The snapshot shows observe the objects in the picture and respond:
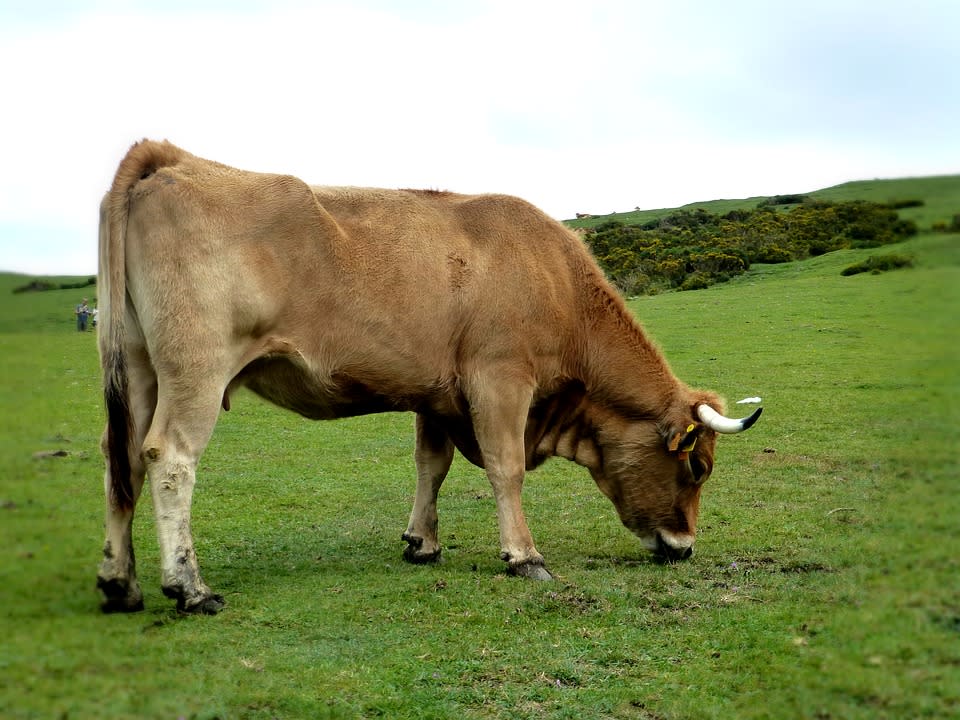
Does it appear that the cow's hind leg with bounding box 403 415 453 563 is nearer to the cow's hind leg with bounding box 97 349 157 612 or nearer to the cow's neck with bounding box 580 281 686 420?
the cow's neck with bounding box 580 281 686 420

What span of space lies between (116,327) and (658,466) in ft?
17.2

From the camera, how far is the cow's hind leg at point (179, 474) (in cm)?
670

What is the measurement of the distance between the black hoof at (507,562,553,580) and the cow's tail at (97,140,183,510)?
3.23 m

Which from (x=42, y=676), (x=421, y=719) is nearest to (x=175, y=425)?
(x=421, y=719)

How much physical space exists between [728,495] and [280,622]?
654 centimetres

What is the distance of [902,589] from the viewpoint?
278 cm

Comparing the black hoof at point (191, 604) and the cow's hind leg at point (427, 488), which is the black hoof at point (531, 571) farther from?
the black hoof at point (191, 604)

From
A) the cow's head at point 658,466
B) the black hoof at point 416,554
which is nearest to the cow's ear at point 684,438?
the cow's head at point 658,466

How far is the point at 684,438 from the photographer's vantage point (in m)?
9.22

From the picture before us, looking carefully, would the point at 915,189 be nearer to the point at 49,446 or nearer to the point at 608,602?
the point at 49,446

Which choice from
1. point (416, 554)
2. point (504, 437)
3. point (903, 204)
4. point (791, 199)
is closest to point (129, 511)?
point (416, 554)

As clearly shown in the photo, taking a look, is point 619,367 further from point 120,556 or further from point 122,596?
point 122,596

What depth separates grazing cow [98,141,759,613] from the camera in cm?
687

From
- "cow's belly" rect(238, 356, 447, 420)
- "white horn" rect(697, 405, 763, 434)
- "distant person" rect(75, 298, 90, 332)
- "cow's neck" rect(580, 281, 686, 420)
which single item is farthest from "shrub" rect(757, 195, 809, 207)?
"distant person" rect(75, 298, 90, 332)
